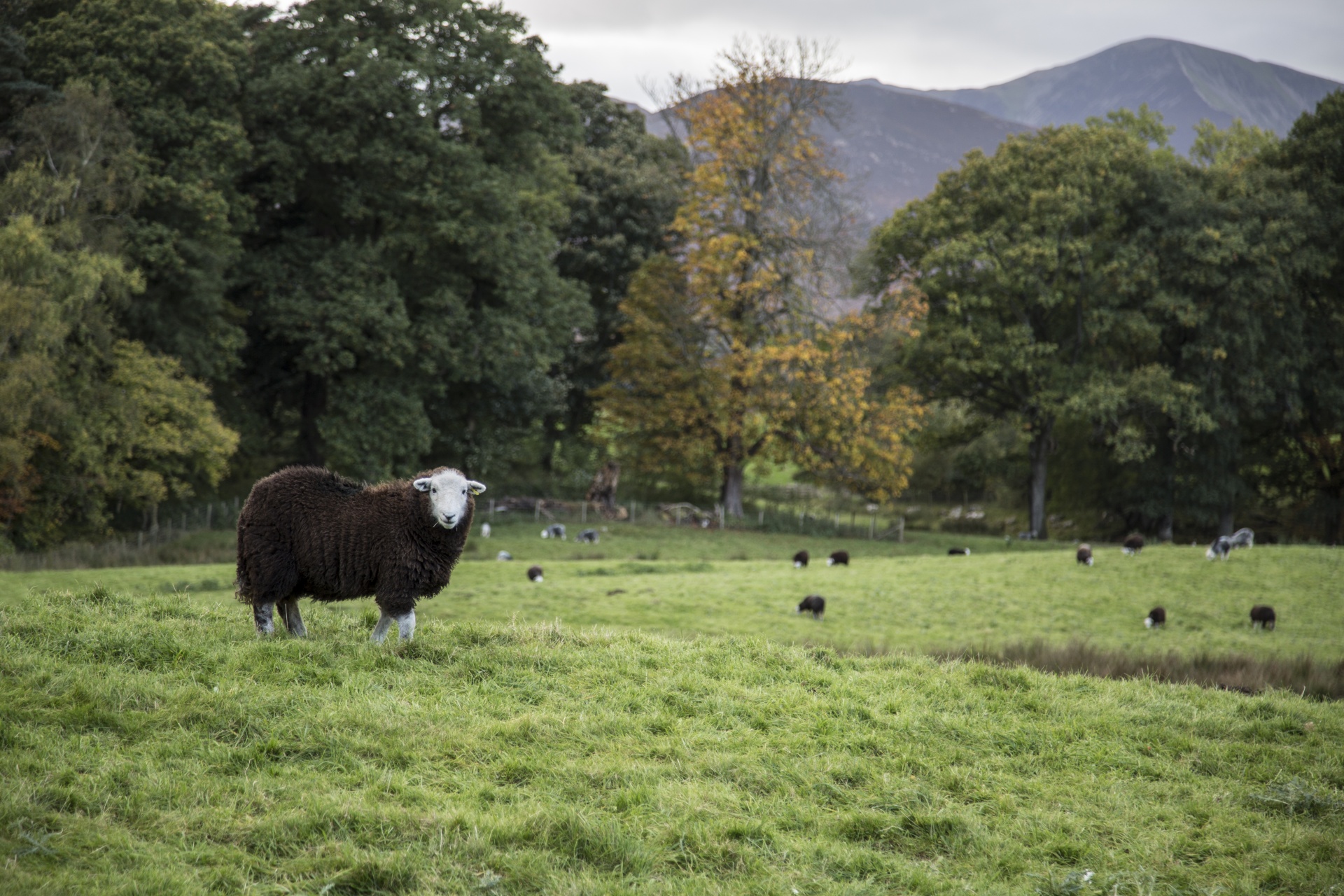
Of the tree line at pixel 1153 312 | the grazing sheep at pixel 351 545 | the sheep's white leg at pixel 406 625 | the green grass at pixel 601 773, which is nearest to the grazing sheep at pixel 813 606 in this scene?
the green grass at pixel 601 773

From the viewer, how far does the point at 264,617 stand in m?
10.1

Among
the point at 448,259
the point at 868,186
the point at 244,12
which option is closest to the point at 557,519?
the point at 448,259

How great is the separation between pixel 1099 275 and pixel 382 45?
31463 mm

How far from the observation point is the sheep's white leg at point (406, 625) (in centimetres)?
1005

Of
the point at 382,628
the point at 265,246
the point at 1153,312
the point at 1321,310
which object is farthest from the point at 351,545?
the point at 1321,310

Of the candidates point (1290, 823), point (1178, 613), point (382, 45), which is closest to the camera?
point (1290, 823)

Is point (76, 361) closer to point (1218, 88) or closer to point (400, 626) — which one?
point (400, 626)

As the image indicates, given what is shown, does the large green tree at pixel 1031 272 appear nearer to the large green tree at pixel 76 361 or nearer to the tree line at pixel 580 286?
the tree line at pixel 580 286

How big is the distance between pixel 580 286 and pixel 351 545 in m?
33.8

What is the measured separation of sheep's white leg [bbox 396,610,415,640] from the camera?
10055mm

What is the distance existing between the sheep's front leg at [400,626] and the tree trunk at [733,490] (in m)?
34.5

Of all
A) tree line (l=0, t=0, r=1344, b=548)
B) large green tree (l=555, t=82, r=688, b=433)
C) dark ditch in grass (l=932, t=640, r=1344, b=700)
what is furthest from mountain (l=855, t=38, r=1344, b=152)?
dark ditch in grass (l=932, t=640, r=1344, b=700)

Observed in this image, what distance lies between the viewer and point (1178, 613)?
22203 mm

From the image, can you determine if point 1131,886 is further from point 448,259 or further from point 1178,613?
point 448,259
